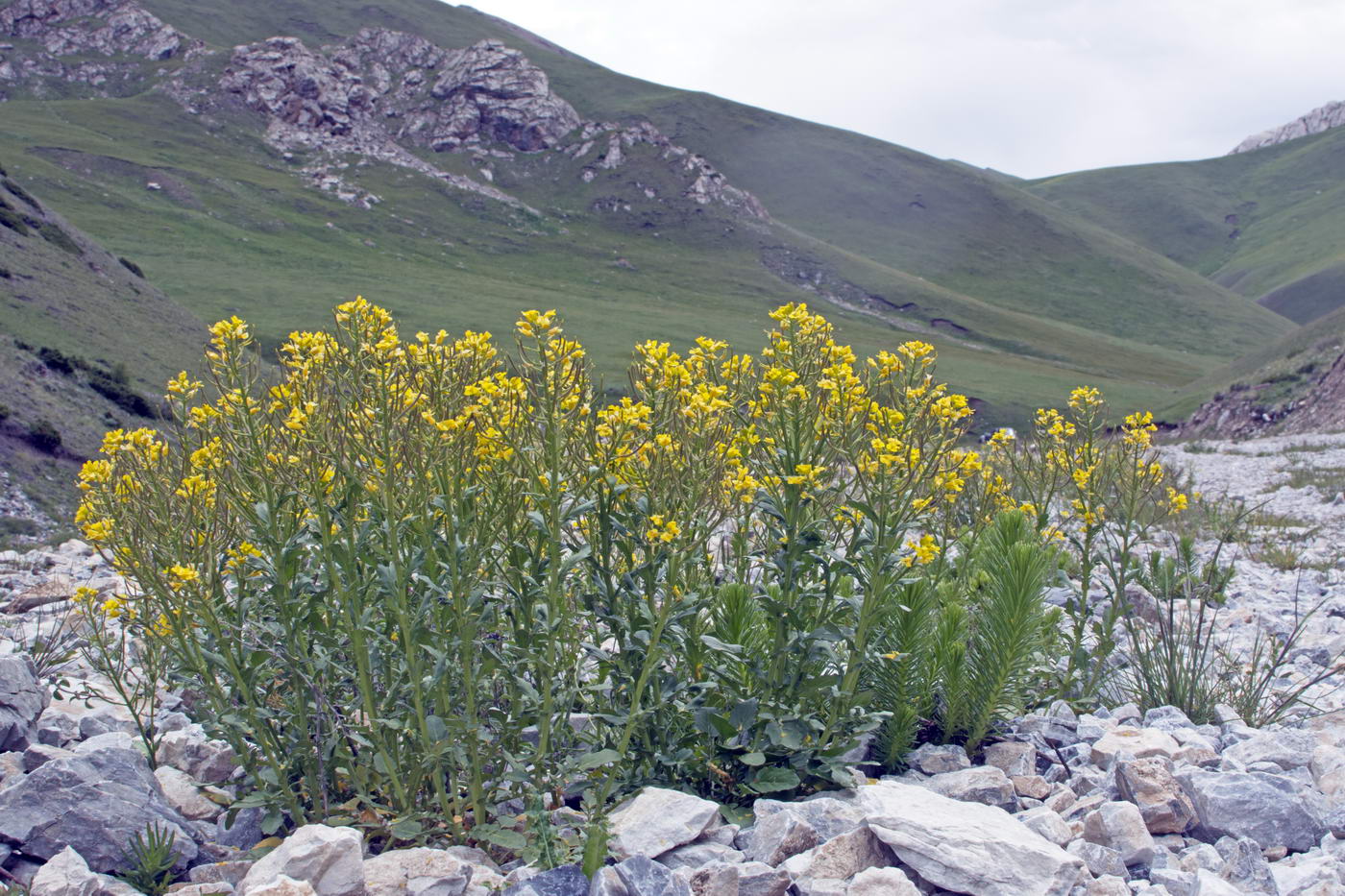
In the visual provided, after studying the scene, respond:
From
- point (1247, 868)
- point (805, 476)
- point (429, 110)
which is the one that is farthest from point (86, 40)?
point (1247, 868)

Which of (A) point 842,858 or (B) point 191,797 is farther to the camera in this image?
(B) point 191,797

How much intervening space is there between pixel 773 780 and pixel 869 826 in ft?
1.79

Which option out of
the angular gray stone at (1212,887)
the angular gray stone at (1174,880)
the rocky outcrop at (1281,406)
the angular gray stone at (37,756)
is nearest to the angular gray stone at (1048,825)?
the angular gray stone at (1174,880)

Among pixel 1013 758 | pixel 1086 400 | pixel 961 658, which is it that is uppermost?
pixel 1086 400

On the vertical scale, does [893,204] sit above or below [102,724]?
above

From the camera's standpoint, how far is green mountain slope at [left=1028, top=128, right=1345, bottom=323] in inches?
5428

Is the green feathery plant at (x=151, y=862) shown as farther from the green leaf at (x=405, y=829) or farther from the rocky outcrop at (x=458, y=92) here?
the rocky outcrop at (x=458, y=92)

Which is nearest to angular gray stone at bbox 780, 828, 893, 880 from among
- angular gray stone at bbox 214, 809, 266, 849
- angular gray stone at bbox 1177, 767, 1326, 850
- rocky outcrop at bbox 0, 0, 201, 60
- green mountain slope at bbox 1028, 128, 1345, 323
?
angular gray stone at bbox 1177, 767, 1326, 850

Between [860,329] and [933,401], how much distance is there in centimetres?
8709

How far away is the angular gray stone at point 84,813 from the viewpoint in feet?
12.4

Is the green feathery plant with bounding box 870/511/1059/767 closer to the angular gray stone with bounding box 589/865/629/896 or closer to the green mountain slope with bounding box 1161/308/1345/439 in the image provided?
the angular gray stone with bounding box 589/865/629/896

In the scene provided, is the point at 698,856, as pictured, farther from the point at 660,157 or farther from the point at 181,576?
the point at 660,157

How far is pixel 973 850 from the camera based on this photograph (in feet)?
11.4

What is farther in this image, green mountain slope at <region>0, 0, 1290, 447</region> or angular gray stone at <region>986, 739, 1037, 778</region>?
green mountain slope at <region>0, 0, 1290, 447</region>
